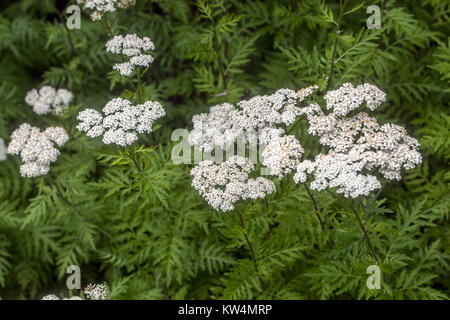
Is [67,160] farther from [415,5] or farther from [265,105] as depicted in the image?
[415,5]

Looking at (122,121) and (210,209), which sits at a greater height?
(122,121)

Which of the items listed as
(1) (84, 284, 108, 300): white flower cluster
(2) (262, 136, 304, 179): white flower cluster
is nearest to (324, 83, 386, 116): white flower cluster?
(2) (262, 136, 304, 179): white flower cluster

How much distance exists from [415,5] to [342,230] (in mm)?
4401

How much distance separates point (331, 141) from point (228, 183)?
1134 millimetres

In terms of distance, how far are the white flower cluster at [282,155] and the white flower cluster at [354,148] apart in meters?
0.12

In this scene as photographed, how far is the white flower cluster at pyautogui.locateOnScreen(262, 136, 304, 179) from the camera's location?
14.6 ft

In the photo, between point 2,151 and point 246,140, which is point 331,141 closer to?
point 246,140

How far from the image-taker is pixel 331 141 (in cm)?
457

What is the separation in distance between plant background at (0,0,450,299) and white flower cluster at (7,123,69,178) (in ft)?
1.09

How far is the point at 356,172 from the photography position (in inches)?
175

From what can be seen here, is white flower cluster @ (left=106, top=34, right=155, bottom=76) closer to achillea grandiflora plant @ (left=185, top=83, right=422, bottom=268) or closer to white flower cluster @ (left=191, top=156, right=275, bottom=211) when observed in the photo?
achillea grandiflora plant @ (left=185, top=83, right=422, bottom=268)


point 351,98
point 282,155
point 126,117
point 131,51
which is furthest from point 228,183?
point 131,51

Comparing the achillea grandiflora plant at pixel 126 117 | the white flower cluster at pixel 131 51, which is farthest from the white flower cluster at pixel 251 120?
the white flower cluster at pixel 131 51

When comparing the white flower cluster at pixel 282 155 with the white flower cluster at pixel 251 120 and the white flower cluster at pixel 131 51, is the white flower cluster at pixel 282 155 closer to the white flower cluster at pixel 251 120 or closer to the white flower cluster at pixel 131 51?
the white flower cluster at pixel 251 120
